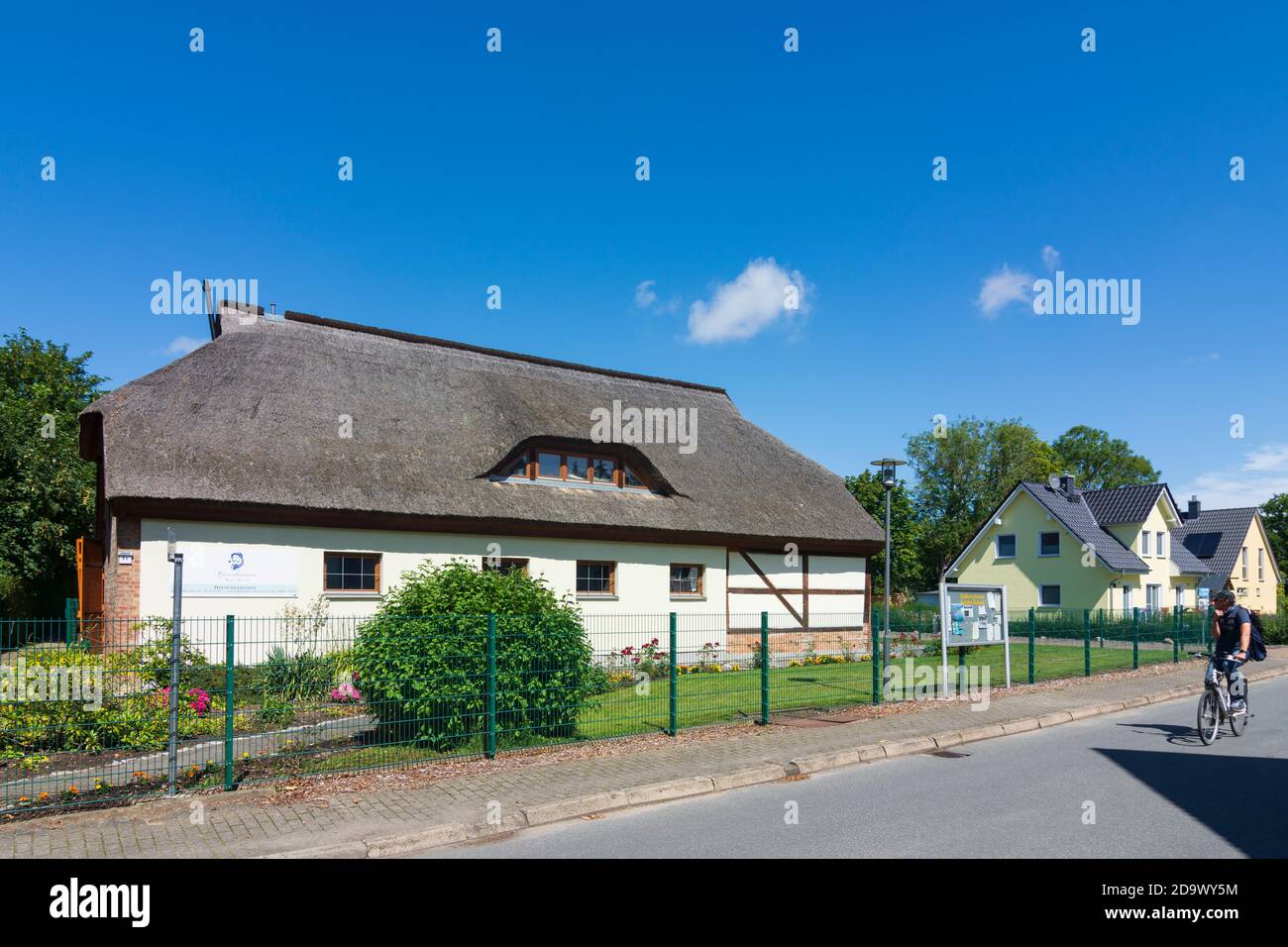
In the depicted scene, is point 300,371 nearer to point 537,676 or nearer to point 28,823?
point 537,676

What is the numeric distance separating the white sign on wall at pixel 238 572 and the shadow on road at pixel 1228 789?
1359cm

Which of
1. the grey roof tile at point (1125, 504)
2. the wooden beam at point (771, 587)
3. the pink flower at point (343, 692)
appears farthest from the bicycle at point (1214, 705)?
the grey roof tile at point (1125, 504)

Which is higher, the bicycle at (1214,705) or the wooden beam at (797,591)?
the wooden beam at (797,591)

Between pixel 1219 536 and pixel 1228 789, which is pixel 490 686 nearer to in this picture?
pixel 1228 789

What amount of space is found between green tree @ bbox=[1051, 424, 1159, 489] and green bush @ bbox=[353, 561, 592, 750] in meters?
75.4

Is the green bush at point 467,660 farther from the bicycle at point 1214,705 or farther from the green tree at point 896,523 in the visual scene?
the green tree at point 896,523

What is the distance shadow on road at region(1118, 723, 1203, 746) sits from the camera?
37.8 ft

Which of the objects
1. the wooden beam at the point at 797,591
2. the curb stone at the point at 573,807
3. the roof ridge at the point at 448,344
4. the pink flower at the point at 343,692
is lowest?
the curb stone at the point at 573,807

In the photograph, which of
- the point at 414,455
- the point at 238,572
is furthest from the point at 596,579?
the point at 238,572

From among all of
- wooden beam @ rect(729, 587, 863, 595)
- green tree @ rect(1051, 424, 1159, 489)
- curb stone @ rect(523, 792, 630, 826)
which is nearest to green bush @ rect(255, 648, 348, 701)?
curb stone @ rect(523, 792, 630, 826)

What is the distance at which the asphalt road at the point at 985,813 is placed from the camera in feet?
21.5

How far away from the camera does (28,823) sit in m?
7.15

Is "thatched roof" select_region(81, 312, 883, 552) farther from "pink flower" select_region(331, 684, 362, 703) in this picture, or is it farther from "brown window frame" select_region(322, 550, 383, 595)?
"pink flower" select_region(331, 684, 362, 703)

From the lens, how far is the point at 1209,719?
11430 millimetres
